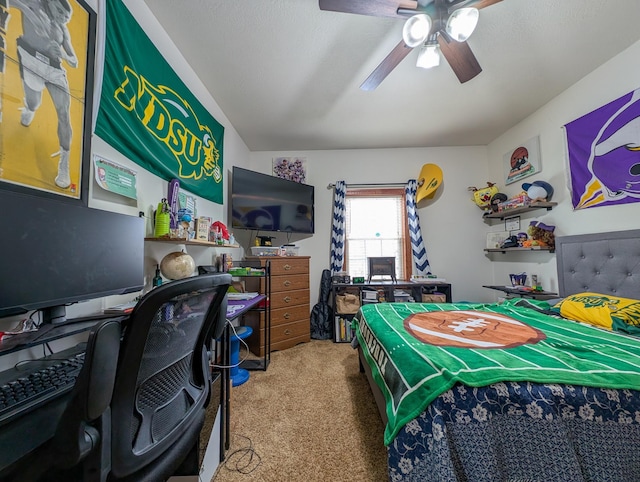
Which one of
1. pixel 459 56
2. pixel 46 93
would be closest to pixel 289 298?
pixel 46 93

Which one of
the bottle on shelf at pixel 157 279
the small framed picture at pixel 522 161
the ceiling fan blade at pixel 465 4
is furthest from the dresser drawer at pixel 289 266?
the small framed picture at pixel 522 161

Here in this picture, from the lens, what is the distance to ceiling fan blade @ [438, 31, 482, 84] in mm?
1521

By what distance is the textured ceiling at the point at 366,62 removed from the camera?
1.54 meters

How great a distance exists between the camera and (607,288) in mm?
1868

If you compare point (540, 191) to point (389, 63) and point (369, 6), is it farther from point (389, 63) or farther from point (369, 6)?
point (369, 6)

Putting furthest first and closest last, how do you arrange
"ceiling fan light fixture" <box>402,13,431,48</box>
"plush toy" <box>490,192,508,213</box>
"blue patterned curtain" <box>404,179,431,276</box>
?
1. "blue patterned curtain" <box>404,179,431,276</box>
2. "plush toy" <box>490,192,508,213</box>
3. "ceiling fan light fixture" <box>402,13,431,48</box>

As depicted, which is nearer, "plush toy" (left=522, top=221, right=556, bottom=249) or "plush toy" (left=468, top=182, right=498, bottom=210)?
"plush toy" (left=522, top=221, right=556, bottom=249)

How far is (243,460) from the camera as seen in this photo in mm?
1294

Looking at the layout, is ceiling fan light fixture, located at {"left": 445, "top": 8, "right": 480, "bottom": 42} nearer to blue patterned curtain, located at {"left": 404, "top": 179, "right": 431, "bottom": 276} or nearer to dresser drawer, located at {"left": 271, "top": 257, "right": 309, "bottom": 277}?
blue patterned curtain, located at {"left": 404, "top": 179, "right": 431, "bottom": 276}

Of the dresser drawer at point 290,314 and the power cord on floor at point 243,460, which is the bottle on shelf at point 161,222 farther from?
the dresser drawer at point 290,314

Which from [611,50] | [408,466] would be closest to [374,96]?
[611,50]

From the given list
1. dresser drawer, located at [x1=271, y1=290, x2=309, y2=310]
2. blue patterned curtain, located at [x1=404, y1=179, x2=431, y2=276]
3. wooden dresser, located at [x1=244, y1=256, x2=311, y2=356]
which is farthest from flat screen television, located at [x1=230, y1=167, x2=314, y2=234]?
blue patterned curtain, located at [x1=404, y1=179, x2=431, y2=276]

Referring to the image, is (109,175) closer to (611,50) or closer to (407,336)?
(407,336)

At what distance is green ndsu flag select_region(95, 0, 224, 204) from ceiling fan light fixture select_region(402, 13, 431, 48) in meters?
1.61
